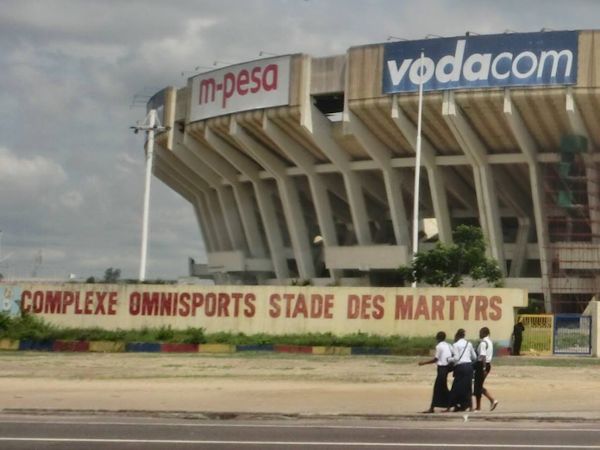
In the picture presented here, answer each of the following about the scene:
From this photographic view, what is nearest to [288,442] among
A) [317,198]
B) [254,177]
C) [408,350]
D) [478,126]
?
[408,350]

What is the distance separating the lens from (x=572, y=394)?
23.0 meters

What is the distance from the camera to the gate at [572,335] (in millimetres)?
34844

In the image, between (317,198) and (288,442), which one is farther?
(317,198)

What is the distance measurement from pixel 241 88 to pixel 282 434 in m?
43.6

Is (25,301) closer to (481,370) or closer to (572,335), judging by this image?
(572,335)

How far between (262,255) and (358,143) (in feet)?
53.1

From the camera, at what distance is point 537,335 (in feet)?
120

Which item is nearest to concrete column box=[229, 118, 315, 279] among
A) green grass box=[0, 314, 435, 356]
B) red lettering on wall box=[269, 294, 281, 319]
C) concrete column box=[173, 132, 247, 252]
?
concrete column box=[173, 132, 247, 252]

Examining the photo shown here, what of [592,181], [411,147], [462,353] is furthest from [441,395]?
[411,147]

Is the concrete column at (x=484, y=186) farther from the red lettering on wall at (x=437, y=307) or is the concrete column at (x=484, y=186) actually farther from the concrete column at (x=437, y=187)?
the red lettering on wall at (x=437, y=307)

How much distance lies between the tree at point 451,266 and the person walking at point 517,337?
10109 millimetres

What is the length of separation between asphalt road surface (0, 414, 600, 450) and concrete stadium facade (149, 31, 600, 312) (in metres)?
34.4

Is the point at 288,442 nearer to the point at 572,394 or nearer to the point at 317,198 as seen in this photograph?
the point at 572,394

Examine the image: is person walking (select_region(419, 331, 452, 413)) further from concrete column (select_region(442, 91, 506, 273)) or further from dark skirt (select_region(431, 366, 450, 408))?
concrete column (select_region(442, 91, 506, 273))
